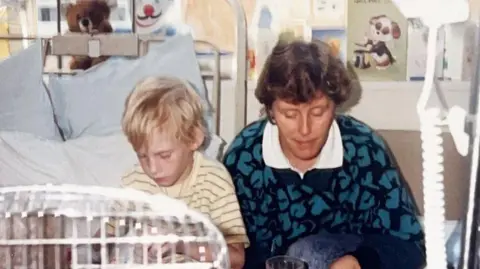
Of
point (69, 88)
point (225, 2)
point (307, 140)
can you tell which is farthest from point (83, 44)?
point (307, 140)

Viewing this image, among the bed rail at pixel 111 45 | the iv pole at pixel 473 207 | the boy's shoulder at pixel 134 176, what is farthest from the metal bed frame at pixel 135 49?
the iv pole at pixel 473 207

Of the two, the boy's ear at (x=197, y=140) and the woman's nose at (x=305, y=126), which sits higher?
the woman's nose at (x=305, y=126)

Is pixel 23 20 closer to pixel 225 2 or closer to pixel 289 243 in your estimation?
pixel 225 2

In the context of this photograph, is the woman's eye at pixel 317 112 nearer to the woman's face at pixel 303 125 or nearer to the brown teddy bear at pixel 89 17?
the woman's face at pixel 303 125

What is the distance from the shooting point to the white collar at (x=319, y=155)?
2.50ft

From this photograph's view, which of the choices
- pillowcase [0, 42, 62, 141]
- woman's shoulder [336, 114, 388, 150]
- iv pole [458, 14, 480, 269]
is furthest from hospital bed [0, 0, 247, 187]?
iv pole [458, 14, 480, 269]

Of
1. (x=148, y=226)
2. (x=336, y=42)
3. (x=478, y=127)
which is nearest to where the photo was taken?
(x=478, y=127)

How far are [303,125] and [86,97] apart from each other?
26 cm

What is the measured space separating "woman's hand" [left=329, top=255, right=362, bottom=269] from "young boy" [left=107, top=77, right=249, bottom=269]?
10 cm

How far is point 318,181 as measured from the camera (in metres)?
0.76

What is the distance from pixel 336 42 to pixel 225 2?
140mm

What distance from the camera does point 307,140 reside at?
764 millimetres

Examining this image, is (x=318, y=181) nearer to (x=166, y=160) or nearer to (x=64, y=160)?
(x=166, y=160)

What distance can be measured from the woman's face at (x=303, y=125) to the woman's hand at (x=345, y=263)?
12cm
